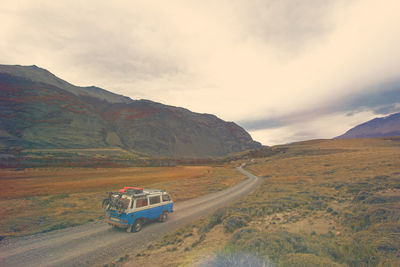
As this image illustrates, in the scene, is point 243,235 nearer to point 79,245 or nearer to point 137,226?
point 137,226

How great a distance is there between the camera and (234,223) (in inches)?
468

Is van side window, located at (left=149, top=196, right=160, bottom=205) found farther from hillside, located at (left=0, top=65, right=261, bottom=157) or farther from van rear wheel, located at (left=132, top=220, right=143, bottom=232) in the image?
hillside, located at (left=0, top=65, right=261, bottom=157)

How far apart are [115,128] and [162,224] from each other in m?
192

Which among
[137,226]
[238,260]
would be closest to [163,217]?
[137,226]

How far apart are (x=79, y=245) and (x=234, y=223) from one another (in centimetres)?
938

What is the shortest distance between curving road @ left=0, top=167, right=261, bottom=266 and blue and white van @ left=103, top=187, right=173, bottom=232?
26.2 inches

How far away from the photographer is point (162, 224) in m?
14.8

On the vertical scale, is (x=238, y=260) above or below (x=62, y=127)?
below

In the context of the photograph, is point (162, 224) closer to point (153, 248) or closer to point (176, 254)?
point (153, 248)

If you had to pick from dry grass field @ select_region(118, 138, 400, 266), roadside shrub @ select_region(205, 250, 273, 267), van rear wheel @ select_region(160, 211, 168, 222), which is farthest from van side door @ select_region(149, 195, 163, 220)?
roadside shrub @ select_region(205, 250, 273, 267)

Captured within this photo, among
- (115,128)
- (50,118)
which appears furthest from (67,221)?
(115,128)

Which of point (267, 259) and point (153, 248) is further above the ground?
point (267, 259)

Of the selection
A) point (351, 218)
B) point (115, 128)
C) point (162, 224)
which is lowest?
point (162, 224)

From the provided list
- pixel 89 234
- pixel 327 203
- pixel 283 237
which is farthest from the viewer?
pixel 327 203
